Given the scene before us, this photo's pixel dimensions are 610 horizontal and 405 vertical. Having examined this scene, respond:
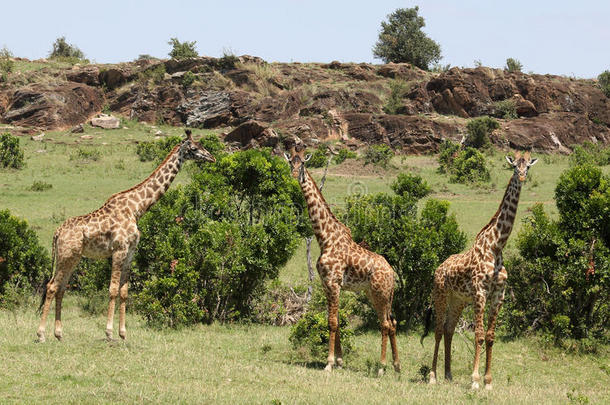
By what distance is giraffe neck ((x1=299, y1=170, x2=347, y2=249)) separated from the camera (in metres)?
11.9

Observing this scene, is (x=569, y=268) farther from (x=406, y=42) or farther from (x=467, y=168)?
(x=406, y=42)

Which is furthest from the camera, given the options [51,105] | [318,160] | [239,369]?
[51,105]

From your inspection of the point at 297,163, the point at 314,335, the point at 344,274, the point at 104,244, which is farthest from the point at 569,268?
the point at 104,244

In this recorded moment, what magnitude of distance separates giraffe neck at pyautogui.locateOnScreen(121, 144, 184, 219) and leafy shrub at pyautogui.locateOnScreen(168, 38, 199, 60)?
61.4 meters

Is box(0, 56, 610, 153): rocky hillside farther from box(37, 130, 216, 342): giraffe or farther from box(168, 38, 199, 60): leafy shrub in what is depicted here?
box(37, 130, 216, 342): giraffe

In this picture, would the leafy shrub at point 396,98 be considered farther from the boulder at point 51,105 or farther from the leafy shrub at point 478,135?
the boulder at point 51,105

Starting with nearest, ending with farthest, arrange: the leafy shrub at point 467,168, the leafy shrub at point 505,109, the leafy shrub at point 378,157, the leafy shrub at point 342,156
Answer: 1. the leafy shrub at point 467,168
2. the leafy shrub at point 378,157
3. the leafy shrub at point 342,156
4. the leafy shrub at point 505,109

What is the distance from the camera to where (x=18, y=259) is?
17188 millimetres

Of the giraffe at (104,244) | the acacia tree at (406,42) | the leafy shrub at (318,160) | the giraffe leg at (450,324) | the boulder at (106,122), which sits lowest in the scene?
the giraffe leg at (450,324)

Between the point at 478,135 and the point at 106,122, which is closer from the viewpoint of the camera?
the point at 478,135

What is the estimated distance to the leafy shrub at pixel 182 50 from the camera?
7206cm

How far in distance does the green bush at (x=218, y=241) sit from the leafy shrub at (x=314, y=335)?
9.80 ft

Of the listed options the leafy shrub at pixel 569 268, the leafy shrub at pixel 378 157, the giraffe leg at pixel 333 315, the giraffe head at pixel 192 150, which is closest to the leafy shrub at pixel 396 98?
the leafy shrub at pixel 378 157

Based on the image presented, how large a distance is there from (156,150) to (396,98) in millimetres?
25852
